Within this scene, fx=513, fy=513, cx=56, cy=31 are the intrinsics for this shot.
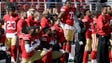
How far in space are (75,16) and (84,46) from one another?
0.90m

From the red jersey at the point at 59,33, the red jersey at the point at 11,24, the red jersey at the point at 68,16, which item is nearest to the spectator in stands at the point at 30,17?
the red jersey at the point at 11,24

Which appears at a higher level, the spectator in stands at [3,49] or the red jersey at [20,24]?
the red jersey at [20,24]

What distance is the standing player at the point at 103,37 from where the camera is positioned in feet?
43.9

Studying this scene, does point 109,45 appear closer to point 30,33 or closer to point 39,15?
point 39,15

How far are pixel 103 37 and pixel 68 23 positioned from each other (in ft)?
5.15

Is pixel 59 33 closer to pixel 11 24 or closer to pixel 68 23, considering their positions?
pixel 68 23

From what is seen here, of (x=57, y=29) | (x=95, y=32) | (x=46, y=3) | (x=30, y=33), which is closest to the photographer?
(x=30, y=33)

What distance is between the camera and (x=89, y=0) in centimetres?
1825

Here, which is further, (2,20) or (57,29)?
(2,20)

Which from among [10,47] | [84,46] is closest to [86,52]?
[84,46]

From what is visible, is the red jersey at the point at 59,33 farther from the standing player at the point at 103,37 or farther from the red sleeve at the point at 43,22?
the standing player at the point at 103,37

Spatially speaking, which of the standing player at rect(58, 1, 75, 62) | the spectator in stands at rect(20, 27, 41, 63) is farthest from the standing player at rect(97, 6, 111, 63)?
the spectator in stands at rect(20, 27, 41, 63)

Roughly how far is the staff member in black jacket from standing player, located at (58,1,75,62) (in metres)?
0.20

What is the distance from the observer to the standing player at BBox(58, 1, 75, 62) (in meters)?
14.5
